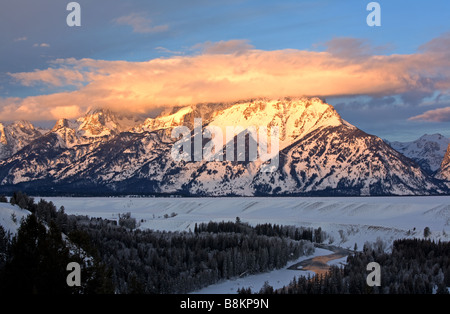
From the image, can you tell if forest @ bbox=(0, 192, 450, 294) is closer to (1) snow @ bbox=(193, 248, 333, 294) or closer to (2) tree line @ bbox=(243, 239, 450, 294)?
(2) tree line @ bbox=(243, 239, 450, 294)

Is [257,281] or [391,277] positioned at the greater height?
[391,277]

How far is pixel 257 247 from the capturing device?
94.6 meters

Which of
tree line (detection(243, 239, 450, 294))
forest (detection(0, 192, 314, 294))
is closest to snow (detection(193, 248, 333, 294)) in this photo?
forest (detection(0, 192, 314, 294))

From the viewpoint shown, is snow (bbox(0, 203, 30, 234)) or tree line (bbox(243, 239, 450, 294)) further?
snow (bbox(0, 203, 30, 234))

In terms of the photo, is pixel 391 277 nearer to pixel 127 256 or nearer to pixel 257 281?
pixel 257 281

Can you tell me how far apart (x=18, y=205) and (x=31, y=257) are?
77.8 feet

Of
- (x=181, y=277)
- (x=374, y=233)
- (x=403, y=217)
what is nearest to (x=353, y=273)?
(x=181, y=277)

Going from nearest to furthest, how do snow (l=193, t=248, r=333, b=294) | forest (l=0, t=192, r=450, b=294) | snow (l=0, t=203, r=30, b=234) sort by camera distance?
forest (l=0, t=192, r=450, b=294), snow (l=0, t=203, r=30, b=234), snow (l=193, t=248, r=333, b=294)

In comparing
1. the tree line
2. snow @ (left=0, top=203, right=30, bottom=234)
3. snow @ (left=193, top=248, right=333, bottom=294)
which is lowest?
snow @ (left=193, top=248, right=333, bottom=294)

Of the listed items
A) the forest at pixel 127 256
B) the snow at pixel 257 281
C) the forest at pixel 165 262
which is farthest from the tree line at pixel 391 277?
the forest at pixel 127 256

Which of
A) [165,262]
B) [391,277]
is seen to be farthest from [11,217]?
[391,277]

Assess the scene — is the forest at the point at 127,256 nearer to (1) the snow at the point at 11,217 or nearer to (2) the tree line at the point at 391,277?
(1) the snow at the point at 11,217

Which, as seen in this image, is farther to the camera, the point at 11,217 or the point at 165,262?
the point at 165,262
